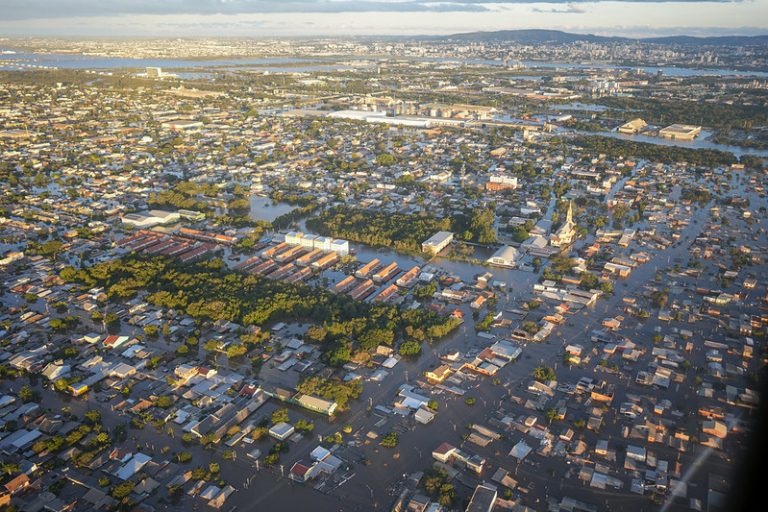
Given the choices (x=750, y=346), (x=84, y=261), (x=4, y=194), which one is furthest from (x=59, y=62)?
(x=750, y=346)

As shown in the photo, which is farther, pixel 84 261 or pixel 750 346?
pixel 84 261

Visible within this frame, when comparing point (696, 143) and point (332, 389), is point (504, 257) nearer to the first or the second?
point (332, 389)

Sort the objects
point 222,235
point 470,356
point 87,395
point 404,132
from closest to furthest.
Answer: point 87,395 → point 470,356 → point 222,235 → point 404,132

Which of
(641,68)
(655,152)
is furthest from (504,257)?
(641,68)

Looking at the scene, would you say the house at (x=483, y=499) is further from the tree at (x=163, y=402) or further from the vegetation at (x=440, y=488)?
the tree at (x=163, y=402)

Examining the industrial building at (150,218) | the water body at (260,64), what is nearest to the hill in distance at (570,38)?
the water body at (260,64)

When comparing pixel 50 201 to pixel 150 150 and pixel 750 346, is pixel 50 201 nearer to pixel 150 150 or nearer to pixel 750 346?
pixel 150 150
